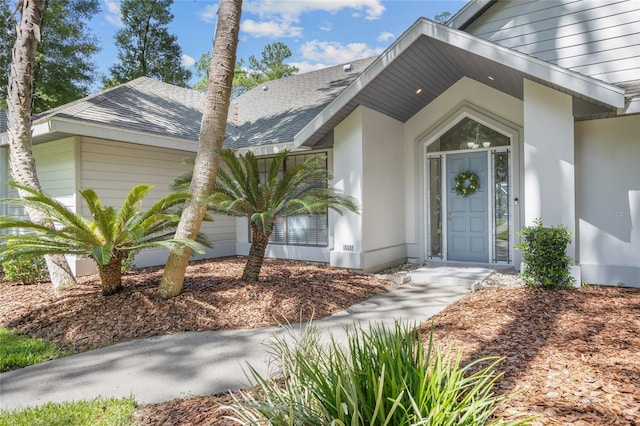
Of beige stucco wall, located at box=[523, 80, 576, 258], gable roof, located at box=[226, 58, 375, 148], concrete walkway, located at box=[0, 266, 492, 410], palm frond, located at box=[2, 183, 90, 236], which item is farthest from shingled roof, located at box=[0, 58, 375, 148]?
concrete walkway, located at box=[0, 266, 492, 410]

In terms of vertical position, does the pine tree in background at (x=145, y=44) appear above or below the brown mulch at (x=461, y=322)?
above

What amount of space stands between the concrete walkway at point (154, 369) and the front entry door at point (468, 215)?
3.76 meters

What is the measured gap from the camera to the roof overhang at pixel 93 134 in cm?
672

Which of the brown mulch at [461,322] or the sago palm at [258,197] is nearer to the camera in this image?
the brown mulch at [461,322]

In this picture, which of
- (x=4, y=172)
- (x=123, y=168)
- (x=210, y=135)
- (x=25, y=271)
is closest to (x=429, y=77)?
(x=210, y=135)

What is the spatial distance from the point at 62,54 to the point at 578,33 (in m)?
19.5

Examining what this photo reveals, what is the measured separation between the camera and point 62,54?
1705 centimetres

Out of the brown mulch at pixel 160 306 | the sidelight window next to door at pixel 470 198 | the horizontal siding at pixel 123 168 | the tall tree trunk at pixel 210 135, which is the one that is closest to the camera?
the brown mulch at pixel 160 306

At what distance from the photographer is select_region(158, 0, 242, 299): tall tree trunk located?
508 centimetres

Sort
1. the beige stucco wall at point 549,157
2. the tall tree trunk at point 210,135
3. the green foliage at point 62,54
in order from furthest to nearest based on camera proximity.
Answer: the green foliage at point 62,54 → the beige stucco wall at point 549,157 → the tall tree trunk at point 210,135

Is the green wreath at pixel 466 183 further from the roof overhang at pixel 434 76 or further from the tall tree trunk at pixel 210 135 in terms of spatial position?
the tall tree trunk at pixel 210 135

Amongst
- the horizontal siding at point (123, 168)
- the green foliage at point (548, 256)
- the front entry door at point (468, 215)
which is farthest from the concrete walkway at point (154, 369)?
the horizontal siding at point (123, 168)

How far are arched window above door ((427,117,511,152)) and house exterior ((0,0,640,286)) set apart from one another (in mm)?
28

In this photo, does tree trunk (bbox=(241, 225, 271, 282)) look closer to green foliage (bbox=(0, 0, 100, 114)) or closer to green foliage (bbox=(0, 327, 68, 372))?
green foliage (bbox=(0, 327, 68, 372))
